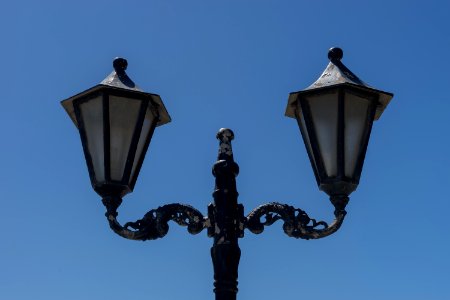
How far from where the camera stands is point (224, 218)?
468 centimetres

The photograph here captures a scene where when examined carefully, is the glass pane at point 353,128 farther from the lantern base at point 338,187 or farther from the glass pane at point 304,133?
the glass pane at point 304,133

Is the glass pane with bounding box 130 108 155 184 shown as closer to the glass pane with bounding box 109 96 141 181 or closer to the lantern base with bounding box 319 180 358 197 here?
the glass pane with bounding box 109 96 141 181

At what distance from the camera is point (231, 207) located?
4730mm

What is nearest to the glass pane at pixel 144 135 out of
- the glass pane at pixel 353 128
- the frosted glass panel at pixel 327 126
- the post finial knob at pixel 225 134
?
the post finial knob at pixel 225 134

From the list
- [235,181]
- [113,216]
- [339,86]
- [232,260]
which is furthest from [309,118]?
[113,216]

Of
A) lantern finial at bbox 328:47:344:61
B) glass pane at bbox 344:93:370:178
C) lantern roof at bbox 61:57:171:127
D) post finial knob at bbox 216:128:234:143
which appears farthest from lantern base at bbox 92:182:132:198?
lantern finial at bbox 328:47:344:61

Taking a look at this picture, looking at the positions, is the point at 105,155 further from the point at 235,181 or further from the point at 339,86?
the point at 339,86

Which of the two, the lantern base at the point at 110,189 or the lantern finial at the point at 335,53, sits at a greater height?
the lantern finial at the point at 335,53

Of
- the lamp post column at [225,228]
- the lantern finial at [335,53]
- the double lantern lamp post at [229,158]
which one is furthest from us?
the lantern finial at [335,53]

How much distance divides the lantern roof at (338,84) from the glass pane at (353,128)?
88 mm

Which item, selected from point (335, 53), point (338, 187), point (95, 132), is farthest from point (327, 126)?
point (95, 132)

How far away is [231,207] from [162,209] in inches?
18.5

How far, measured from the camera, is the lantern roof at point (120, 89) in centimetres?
489

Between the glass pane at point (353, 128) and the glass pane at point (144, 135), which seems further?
the glass pane at point (144, 135)
